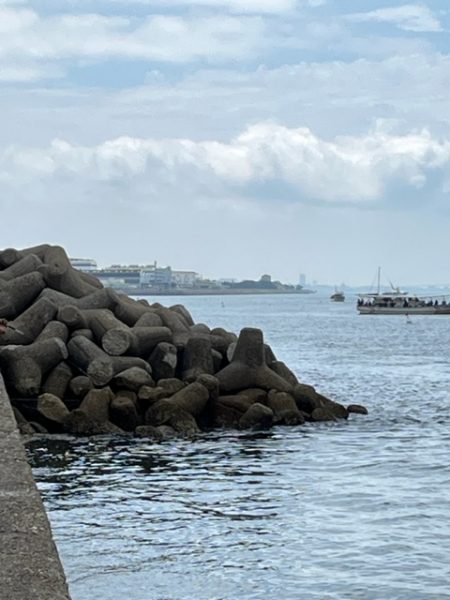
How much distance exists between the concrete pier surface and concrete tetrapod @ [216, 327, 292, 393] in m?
11.8

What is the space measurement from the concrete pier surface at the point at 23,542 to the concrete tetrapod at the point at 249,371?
11.8 m

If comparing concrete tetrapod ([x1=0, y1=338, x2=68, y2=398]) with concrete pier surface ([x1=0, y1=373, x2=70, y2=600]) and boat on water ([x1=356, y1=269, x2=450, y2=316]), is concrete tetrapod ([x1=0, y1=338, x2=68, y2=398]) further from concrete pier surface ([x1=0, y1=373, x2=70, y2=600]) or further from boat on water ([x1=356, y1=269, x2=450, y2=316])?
boat on water ([x1=356, y1=269, x2=450, y2=316])

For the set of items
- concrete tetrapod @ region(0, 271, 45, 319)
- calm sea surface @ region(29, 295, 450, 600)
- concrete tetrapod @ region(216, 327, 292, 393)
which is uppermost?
concrete tetrapod @ region(0, 271, 45, 319)

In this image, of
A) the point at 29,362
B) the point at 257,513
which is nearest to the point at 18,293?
the point at 29,362

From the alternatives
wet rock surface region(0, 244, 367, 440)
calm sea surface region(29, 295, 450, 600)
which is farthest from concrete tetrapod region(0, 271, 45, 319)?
calm sea surface region(29, 295, 450, 600)

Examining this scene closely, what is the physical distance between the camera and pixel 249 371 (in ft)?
59.3

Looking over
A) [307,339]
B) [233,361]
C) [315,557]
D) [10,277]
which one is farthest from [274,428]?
[307,339]

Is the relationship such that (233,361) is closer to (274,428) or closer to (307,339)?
(274,428)

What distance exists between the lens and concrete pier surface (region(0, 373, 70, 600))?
14.5ft

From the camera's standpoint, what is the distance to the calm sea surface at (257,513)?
8.81 metres

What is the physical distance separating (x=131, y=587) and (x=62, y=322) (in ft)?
32.2

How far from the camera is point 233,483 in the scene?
13.2m

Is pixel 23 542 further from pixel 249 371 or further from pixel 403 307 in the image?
pixel 403 307

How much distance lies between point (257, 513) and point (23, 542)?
6.75 metres
